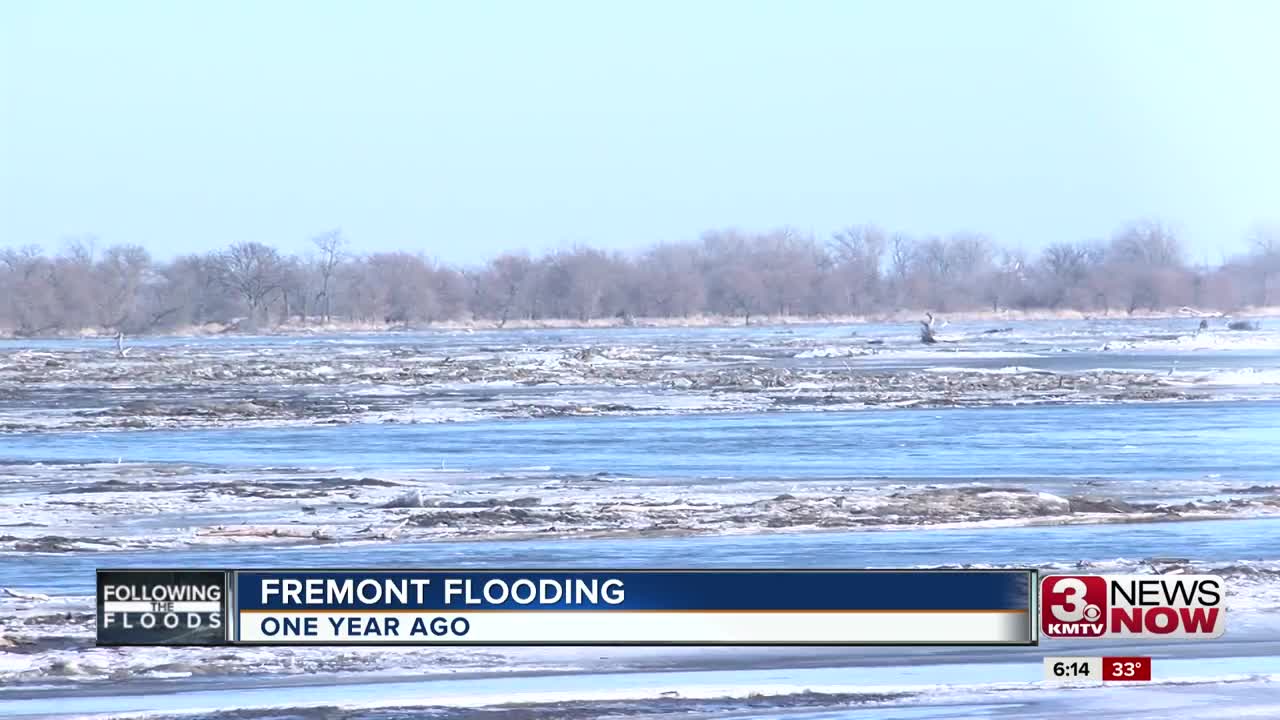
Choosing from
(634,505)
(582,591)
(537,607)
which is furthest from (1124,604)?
(634,505)

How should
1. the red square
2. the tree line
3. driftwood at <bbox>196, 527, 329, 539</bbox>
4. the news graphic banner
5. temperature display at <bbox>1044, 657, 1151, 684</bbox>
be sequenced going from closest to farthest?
the news graphic banner → the red square → temperature display at <bbox>1044, 657, 1151, 684</bbox> → driftwood at <bbox>196, 527, 329, 539</bbox> → the tree line

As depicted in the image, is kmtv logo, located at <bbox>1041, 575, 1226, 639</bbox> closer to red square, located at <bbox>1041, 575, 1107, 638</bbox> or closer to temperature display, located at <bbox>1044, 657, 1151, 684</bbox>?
red square, located at <bbox>1041, 575, 1107, 638</bbox>

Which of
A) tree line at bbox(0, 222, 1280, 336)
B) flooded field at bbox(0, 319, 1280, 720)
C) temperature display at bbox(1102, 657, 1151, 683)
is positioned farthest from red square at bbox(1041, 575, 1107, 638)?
tree line at bbox(0, 222, 1280, 336)

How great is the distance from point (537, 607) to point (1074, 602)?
262cm

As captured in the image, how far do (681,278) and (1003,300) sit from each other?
2393 centimetres

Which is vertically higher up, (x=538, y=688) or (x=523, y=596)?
(x=523, y=596)

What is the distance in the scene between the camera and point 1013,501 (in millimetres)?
18656

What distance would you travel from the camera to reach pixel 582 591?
30.7 feet

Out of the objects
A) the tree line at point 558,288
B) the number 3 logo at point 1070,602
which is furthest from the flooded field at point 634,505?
the tree line at point 558,288

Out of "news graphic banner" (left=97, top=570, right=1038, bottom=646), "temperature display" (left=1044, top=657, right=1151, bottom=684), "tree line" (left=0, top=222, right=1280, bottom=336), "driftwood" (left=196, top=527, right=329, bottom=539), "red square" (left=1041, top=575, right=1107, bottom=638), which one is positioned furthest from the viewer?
"tree line" (left=0, top=222, right=1280, bottom=336)

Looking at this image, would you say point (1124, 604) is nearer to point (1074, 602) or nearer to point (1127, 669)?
point (1074, 602)

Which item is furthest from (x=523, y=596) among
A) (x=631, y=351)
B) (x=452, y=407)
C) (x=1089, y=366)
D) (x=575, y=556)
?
(x=631, y=351)

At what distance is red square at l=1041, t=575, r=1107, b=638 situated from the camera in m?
9.46

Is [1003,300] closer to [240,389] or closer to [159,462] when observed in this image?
[240,389]
